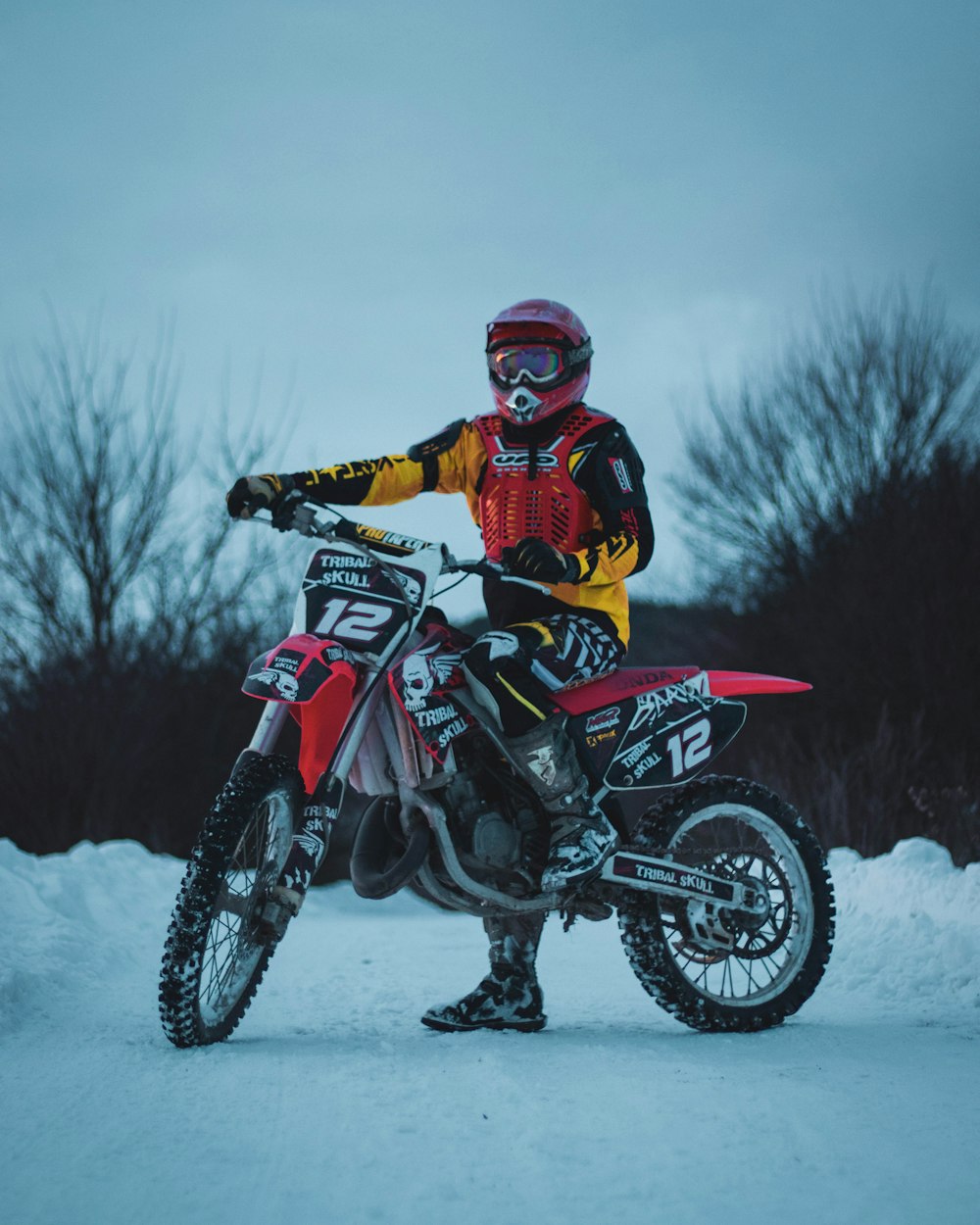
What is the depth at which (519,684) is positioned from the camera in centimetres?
409

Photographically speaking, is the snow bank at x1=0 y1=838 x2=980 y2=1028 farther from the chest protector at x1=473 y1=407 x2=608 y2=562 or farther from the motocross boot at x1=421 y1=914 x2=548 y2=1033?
the chest protector at x1=473 y1=407 x2=608 y2=562

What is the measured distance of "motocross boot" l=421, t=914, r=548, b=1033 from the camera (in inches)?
169

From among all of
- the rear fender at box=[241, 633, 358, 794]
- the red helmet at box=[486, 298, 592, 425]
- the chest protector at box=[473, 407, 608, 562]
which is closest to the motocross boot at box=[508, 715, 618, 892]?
the rear fender at box=[241, 633, 358, 794]

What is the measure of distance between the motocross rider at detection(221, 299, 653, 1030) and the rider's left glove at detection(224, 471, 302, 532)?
138 mm

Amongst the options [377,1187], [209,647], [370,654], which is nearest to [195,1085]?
[377,1187]

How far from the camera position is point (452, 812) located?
3984 mm

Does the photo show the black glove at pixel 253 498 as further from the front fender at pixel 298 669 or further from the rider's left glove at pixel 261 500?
the front fender at pixel 298 669

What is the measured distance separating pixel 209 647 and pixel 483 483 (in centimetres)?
1209

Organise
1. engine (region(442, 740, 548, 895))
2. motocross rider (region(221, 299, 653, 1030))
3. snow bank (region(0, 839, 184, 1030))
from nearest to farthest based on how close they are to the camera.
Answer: engine (region(442, 740, 548, 895)) < motocross rider (region(221, 299, 653, 1030)) < snow bank (region(0, 839, 184, 1030))

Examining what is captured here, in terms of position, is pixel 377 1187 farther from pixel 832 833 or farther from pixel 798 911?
pixel 832 833

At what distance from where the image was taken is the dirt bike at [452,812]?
3.68 meters

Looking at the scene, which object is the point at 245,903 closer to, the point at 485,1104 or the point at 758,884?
the point at 485,1104

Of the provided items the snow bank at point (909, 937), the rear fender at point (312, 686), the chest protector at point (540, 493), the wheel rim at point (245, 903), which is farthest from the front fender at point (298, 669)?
the snow bank at point (909, 937)

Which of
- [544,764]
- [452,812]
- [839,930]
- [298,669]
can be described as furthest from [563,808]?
[839,930]
